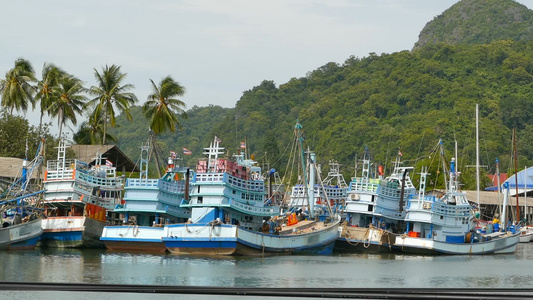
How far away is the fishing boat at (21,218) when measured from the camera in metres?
50.1

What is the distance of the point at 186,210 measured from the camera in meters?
55.6

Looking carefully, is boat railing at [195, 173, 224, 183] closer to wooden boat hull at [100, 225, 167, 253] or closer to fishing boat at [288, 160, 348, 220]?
wooden boat hull at [100, 225, 167, 253]

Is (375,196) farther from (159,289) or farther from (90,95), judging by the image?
(159,289)

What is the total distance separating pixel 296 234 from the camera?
53.3 meters

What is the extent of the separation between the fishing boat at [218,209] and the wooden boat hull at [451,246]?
10.7 metres

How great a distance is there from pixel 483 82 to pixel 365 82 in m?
24.5

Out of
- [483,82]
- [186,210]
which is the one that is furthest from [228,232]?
[483,82]

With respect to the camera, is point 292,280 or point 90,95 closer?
point 292,280

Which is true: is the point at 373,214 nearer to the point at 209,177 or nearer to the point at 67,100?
the point at 209,177

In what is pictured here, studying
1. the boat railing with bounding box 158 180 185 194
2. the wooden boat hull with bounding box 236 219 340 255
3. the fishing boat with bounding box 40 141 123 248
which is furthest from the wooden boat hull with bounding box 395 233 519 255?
the fishing boat with bounding box 40 141 123 248

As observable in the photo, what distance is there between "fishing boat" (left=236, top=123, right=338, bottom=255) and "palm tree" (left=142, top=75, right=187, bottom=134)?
19.6m

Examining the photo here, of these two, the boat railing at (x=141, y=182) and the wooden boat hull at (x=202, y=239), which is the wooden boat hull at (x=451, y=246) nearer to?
the wooden boat hull at (x=202, y=239)

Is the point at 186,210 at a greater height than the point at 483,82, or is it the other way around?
the point at 483,82

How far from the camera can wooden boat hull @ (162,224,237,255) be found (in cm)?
4828
